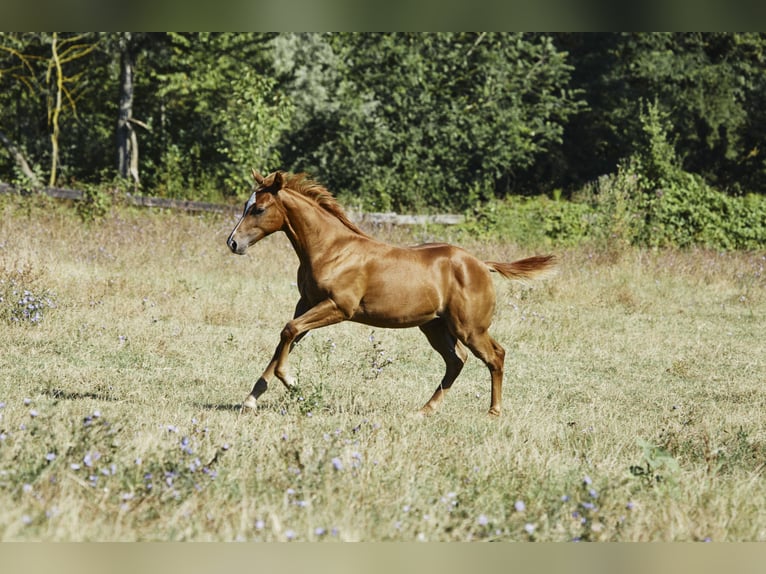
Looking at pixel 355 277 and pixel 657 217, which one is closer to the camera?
pixel 355 277

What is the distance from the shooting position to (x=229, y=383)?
8.02 m

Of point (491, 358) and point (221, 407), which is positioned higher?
point (491, 358)

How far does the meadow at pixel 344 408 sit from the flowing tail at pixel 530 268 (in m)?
1.15

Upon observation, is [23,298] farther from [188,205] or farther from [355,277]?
[188,205]

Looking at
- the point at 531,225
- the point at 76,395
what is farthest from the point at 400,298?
the point at 531,225

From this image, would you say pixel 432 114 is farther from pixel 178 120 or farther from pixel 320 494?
pixel 320 494

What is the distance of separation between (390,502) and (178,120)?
27.8 meters

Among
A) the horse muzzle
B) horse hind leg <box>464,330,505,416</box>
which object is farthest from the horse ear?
horse hind leg <box>464,330,505,416</box>

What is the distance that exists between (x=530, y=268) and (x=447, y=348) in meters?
1.01

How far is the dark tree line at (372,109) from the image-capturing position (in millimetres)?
24375

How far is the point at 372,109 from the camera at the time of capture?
83.3 feet

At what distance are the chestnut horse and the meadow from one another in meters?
0.54

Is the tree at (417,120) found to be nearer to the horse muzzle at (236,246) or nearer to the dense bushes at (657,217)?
the dense bushes at (657,217)
